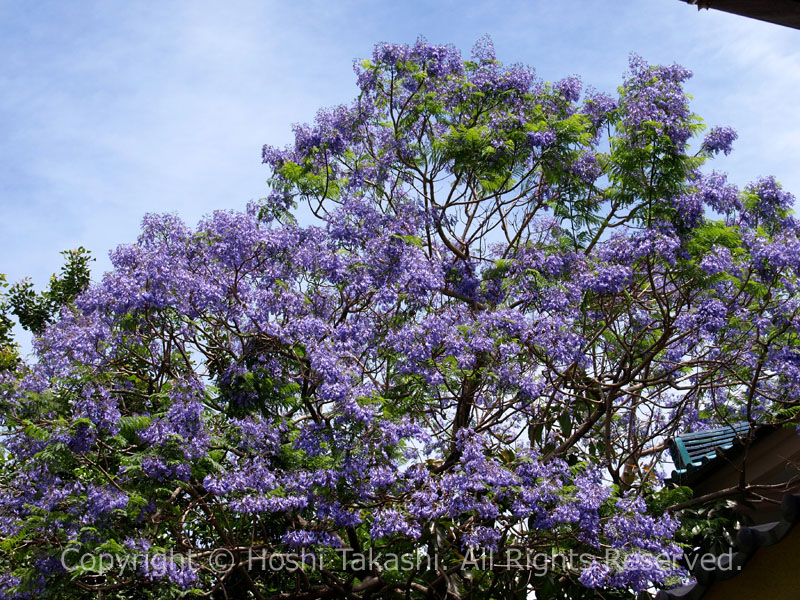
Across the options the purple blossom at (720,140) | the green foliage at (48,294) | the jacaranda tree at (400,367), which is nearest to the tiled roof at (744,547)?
the jacaranda tree at (400,367)

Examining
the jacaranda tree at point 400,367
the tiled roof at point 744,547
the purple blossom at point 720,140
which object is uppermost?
the purple blossom at point 720,140

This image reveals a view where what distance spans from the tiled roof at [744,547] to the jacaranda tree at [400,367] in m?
2.44

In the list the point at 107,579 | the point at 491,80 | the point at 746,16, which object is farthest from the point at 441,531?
the point at 746,16

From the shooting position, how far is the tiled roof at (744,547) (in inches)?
175

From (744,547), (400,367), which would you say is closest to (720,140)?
(400,367)

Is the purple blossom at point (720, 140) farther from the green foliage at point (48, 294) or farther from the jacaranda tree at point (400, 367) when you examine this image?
the green foliage at point (48, 294)

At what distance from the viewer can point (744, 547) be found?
475 cm

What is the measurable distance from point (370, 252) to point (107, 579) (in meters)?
4.63

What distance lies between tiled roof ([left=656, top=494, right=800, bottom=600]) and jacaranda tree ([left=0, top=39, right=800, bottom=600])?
2.44m

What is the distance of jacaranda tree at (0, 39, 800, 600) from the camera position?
305 inches

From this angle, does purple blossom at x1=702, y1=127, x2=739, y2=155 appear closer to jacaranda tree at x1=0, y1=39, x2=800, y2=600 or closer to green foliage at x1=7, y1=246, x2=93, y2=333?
jacaranda tree at x1=0, y1=39, x2=800, y2=600

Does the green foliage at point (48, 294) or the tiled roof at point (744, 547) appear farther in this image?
the green foliage at point (48, 294)

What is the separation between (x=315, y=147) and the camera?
34.4 feet

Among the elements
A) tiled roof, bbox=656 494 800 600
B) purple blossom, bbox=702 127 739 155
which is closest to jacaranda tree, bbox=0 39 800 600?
purple blossom, bbox=702 127 739 155
